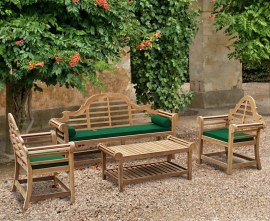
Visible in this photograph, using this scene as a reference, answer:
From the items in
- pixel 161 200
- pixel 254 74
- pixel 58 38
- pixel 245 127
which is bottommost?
pixel 161 200

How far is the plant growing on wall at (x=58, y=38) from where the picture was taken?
5.42 meters

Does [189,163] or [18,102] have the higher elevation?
[18,102]

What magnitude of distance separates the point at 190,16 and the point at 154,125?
7.70ft

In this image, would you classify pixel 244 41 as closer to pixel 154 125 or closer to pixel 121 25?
pixel 154 125

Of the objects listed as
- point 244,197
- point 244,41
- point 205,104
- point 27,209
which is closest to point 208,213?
point 244,197

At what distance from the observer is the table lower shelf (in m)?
5.75

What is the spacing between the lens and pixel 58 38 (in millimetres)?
5641

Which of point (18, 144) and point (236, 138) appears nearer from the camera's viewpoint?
point (18, 144)

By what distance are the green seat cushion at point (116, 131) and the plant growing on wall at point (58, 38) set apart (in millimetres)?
751

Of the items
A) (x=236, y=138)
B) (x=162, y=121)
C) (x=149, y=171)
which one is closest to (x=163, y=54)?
(x=162, y=121)

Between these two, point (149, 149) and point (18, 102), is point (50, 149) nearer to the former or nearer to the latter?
point (149, 149)

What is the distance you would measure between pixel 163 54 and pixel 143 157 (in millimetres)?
3171

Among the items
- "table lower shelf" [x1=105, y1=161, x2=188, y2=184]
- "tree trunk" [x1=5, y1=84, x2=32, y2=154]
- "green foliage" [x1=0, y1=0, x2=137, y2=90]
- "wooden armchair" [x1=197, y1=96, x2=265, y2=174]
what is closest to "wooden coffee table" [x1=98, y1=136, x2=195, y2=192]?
"table lower shelf" [x1=105, y1=161, x2=188, y2=184]

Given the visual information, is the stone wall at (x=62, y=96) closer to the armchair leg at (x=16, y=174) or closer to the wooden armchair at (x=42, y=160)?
the armchair leg at (x=16, y=174)
